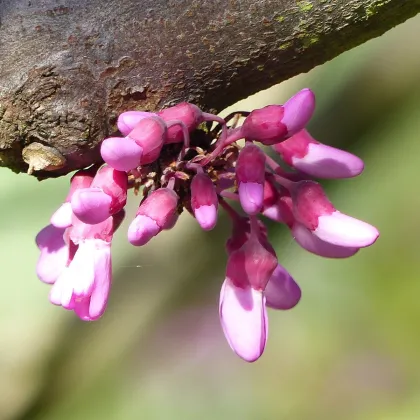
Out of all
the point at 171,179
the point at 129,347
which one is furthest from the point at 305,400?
the point at 171,179

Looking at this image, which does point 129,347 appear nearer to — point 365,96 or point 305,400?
point 305,400

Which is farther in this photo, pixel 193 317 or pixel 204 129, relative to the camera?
pixel 193 317

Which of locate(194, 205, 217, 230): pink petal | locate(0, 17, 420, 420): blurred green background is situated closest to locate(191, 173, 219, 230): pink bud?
locate(194, 205, 217, 230): pink petal

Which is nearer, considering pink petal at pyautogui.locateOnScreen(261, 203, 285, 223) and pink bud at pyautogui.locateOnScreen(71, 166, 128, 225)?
pink bud at pyautogui.locateOnScreen(71, 166, 128, 225)

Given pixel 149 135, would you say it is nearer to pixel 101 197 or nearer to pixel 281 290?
pixel 101 197

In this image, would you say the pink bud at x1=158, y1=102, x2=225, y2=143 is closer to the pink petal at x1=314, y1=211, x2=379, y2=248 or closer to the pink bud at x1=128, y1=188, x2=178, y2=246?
the pink bud at x1=128, y1=188, x2=178, y2=246

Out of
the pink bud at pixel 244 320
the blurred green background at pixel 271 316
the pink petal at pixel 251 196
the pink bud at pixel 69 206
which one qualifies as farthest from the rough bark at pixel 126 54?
the blurred green background at pixel 271 316
